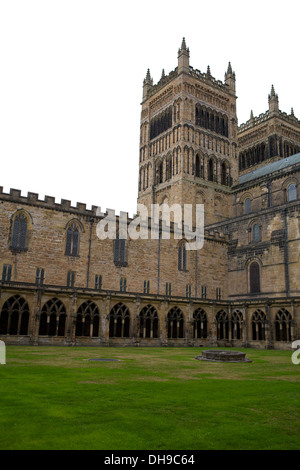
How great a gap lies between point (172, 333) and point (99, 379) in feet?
Result: 80.8

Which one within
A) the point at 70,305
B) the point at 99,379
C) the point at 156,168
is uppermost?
the point at 156,168

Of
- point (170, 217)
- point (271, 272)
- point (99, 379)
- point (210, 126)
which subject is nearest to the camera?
point (99, 379)

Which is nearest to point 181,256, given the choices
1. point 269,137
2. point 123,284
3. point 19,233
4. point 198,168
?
point 123,284

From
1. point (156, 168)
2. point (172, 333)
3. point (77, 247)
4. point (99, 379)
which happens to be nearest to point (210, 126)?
point (156, 168)

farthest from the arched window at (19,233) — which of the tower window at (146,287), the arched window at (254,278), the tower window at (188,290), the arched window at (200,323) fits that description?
the arched window at (254,278)

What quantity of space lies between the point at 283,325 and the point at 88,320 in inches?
687

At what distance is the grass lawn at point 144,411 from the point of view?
609 cm

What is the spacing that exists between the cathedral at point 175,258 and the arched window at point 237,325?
5.9 inches

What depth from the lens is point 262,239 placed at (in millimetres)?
47781

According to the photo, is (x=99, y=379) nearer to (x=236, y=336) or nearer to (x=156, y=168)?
(x=236, y=336)

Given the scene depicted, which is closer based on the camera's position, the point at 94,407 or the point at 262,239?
the point at 94,407

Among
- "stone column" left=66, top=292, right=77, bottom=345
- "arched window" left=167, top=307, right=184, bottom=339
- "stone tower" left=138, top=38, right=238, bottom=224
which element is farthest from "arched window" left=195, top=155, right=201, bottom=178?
"stone column" left=66, top=292, right=77, bottom=345

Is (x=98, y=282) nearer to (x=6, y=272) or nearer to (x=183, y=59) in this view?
(x=6, y=272)

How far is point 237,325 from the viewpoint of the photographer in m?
39.9
